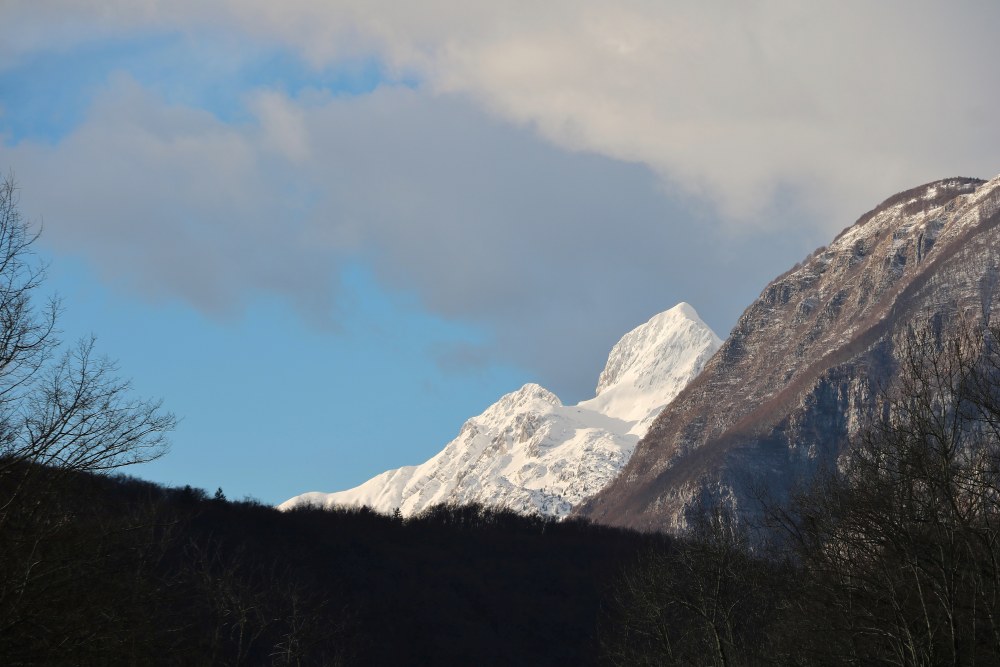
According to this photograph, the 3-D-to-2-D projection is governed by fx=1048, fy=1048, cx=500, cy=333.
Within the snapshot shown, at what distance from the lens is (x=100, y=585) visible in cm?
2730

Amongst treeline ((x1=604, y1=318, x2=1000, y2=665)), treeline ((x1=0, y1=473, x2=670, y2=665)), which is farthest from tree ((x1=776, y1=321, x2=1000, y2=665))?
treeline ((x1=0, y1=473, x2=670, y2=665))

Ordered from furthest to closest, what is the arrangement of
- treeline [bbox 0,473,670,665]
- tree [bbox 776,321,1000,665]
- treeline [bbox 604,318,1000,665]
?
treeline [bbox 0,473,670,665] → treeline [bbox 604,318,1000,665] → tree [bbox 776,321,1000,665]

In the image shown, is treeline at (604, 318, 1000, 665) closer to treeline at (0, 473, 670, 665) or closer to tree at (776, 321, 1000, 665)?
tree at (776, 321, 1000, 665)

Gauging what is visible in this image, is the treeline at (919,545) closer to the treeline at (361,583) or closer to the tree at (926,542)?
the tree at (926,542)

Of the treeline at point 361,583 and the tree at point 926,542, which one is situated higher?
the treeline at point 361,583

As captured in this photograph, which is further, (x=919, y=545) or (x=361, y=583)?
(x=361, y=583)

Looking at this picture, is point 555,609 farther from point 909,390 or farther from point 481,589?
point 909,390

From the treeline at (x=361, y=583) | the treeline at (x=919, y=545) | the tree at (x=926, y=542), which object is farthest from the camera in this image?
the treeline at (x=361, y=583)

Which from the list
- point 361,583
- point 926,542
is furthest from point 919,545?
point 361,583

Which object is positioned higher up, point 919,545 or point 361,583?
point 361,583

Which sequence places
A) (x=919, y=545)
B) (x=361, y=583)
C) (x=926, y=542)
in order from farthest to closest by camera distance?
(x=361, y=583) → (x=919, y=545) → (x=926, y=542)

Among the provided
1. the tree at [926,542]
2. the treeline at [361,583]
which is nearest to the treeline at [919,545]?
the tree at [926,542]

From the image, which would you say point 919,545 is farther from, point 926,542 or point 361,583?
point 361,583

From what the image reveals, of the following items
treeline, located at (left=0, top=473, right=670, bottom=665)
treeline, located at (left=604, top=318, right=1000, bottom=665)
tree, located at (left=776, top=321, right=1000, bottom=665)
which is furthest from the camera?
treeline, located at (left=0, top=473, right=670, bottom=665)
